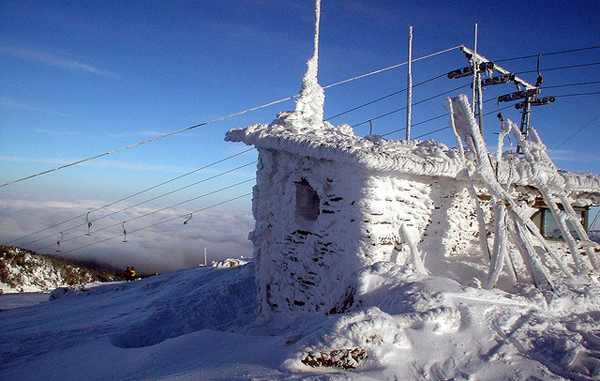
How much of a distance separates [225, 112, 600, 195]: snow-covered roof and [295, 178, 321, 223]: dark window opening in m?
0.62

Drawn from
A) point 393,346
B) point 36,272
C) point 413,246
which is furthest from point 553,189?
point 36,272

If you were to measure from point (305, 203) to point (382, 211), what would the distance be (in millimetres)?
1665

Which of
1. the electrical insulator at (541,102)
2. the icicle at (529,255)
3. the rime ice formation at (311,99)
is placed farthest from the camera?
the electrical insulator at (541,102)

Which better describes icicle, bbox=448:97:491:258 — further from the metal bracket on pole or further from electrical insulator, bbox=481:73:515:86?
electrical insulator, bbox=481:73:515:86

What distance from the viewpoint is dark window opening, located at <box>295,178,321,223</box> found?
6102 millimetres

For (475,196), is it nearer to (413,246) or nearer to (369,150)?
(413,246)

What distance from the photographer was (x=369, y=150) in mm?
4910

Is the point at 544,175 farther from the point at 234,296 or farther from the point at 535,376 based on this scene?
the point at 234,296

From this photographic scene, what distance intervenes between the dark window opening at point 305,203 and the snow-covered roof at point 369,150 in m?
0.62

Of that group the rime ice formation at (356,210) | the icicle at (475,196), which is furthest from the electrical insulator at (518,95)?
the icicle at (475,196)

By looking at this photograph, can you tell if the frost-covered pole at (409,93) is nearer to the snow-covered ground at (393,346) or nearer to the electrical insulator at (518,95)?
the electrical insulator at (518,95)

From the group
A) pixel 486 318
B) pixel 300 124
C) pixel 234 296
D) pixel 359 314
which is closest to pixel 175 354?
pixel 359 314

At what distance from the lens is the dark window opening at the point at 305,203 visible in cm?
610

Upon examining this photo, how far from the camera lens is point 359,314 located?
3.03 meters
